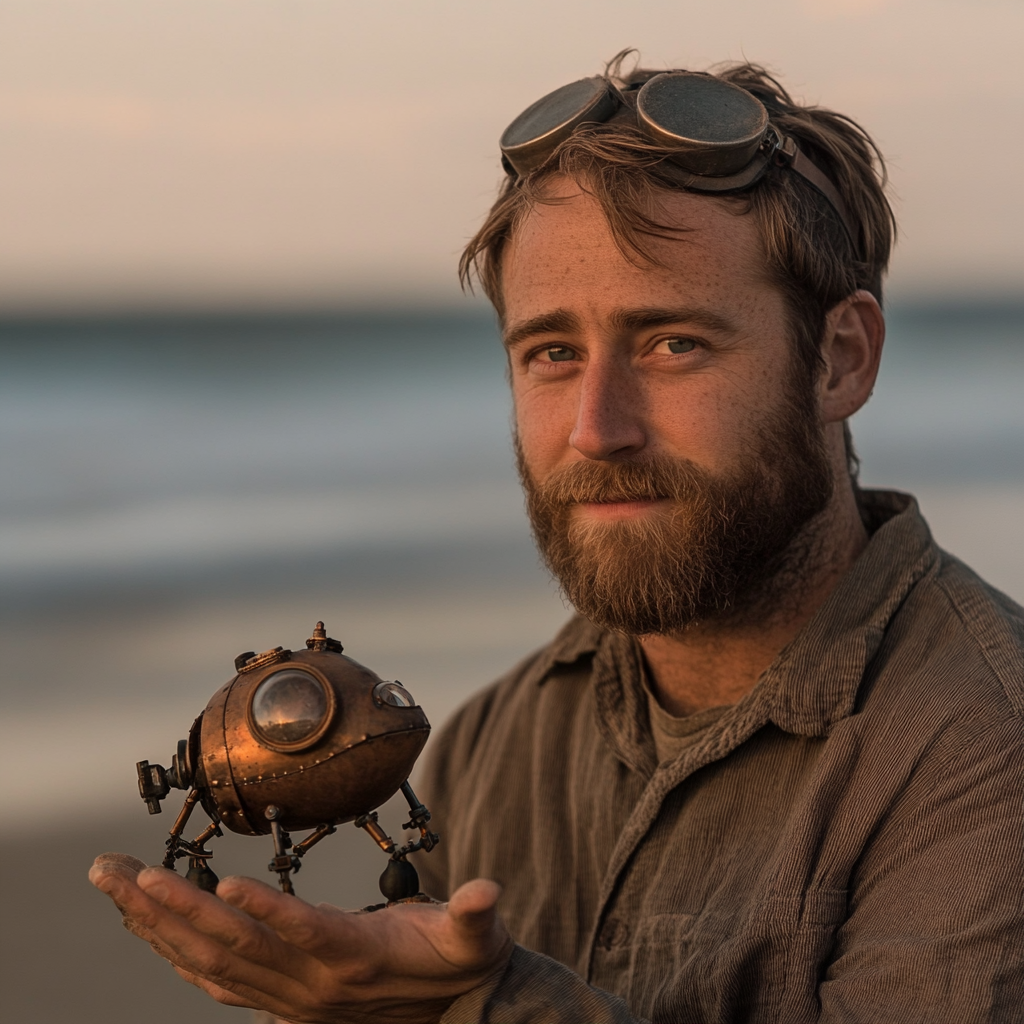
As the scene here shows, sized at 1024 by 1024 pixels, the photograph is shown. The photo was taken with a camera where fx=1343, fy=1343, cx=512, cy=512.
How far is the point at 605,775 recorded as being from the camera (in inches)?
135

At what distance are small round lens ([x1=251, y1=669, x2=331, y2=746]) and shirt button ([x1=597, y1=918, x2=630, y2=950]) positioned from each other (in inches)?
45.8

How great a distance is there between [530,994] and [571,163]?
1.83 m

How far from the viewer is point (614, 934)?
10.2 feet

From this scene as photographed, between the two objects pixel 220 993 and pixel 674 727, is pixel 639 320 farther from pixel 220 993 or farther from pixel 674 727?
pixel 220 993

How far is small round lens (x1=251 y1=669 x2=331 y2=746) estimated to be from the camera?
89.4 inches

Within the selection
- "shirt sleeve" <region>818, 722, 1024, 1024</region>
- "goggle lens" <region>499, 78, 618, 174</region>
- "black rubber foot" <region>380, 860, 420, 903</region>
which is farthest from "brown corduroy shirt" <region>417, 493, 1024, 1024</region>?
"goggle lens" <region>499, 78, 618, 174</region>

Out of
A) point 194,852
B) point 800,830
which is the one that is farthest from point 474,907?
point 800,830

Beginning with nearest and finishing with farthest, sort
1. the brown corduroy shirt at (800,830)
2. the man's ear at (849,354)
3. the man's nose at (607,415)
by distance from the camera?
the brown corduroy shirt at (800,830) → the man's nose at (607,415) → the man's ear at (849,354)

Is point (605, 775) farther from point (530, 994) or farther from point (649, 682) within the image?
point (530, 994)

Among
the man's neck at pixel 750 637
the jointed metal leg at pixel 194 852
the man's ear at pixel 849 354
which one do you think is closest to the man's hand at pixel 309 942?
the jointed metal leg at pixel 194 852

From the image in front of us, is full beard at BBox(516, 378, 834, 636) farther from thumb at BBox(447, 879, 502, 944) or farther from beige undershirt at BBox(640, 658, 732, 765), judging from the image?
thumb at BBox(447, 879, 502, 944)

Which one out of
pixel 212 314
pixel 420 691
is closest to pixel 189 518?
pixel 420 691

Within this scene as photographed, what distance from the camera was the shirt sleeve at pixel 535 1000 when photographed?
2266 millimetres

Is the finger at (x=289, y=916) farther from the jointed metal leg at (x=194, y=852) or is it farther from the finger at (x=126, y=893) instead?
the jointed metal leg at (x=194, y=852)
